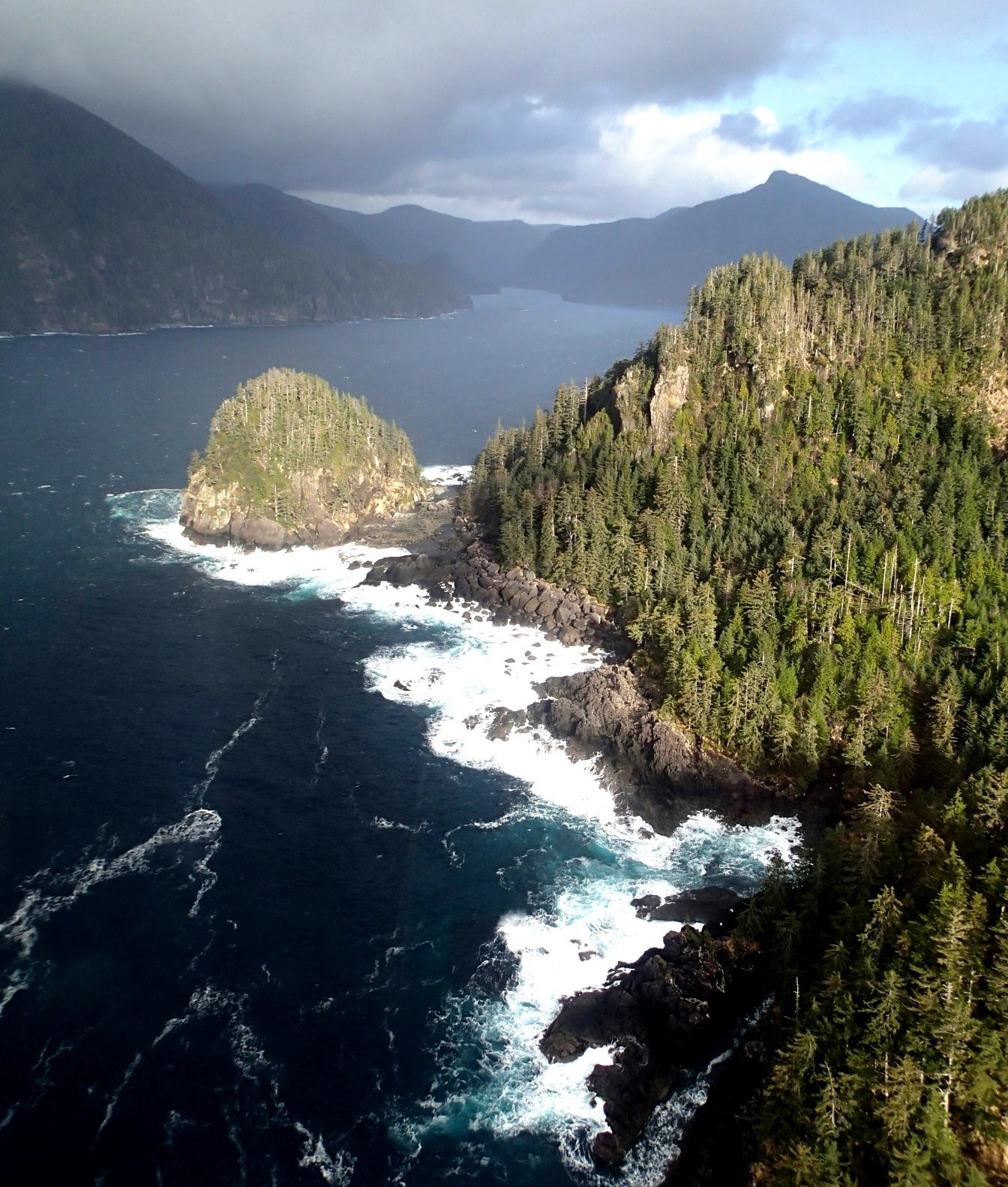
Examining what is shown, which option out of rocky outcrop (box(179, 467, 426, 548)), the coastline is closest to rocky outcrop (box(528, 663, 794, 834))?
the coastline

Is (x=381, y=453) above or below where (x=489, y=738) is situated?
above

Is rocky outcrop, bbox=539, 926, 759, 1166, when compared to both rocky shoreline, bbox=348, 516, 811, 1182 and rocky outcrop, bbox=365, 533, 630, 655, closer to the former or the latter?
rocky shoreline, bbox=348, 516, 811, 1182

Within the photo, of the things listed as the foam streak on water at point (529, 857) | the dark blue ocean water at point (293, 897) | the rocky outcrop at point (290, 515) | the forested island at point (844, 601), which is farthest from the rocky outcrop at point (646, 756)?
the rocky outcrop at point (290, 515)

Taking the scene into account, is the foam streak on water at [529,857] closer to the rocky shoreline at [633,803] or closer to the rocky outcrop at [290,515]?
the rocky shoreline at [633,803]

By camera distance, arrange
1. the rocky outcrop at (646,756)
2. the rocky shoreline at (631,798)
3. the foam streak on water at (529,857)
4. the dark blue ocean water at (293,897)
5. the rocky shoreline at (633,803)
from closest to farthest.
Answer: the dark blue ocean water at (293,897) < the foam streak on water at (529,857) < the rocky shoreline at (631,798) < the rocky shoreline at (633,803) < the rocky outcrop at (646,756)

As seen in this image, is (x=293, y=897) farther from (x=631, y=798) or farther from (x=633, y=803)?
(x=631, y=798)

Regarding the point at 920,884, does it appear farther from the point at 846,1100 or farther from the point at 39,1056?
the point at 39,1056

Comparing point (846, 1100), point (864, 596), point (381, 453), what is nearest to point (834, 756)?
point (864, 596)
